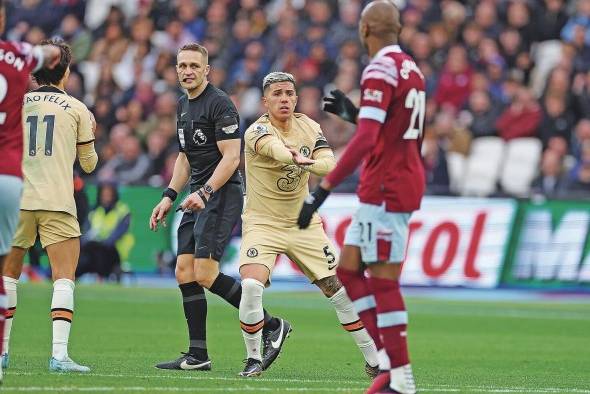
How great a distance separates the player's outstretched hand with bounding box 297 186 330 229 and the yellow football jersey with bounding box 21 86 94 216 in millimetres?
2789

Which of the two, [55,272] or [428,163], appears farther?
[428,163]

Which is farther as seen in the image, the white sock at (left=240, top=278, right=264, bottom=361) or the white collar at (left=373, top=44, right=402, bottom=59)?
the white sock at (left=240, top=278, right=264, bottom=361)

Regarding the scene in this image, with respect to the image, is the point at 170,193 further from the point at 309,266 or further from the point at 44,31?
the point at 44,31

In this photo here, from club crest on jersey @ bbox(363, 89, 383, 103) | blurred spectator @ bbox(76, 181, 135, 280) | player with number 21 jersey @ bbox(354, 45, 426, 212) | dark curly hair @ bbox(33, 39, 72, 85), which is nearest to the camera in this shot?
club crest on jersey @ bbox(363, 89, 383, 103)

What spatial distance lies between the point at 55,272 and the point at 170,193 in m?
1.34

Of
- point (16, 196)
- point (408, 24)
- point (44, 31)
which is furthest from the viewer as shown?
point (44, 31)

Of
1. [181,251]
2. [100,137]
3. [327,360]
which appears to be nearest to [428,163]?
[100,137]

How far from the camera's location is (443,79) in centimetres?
2425

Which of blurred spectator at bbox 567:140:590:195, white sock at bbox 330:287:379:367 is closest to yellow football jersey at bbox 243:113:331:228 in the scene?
white sock at bbox 330:287:379:367

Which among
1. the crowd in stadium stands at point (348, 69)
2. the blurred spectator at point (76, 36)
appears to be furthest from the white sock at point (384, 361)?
the blurred spectator at point (76, 36)

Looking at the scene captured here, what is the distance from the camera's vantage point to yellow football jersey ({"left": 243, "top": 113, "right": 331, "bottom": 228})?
442 inches

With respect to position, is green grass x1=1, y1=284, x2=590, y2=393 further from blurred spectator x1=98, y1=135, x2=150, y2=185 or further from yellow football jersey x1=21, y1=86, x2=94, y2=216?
blurred spectator x1=98, y1=135, x2=150, y2=185

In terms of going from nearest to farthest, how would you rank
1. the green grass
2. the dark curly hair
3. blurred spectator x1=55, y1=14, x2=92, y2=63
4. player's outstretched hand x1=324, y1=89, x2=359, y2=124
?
1. player's outstretched hand x1=324, y1=89, x2=359, y2=124
2. the green grass
3. the dark curly hair
4. blurred spectator x1=55, y1=14, x2=92, y2=63

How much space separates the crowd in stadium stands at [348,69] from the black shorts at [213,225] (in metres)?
10.3
